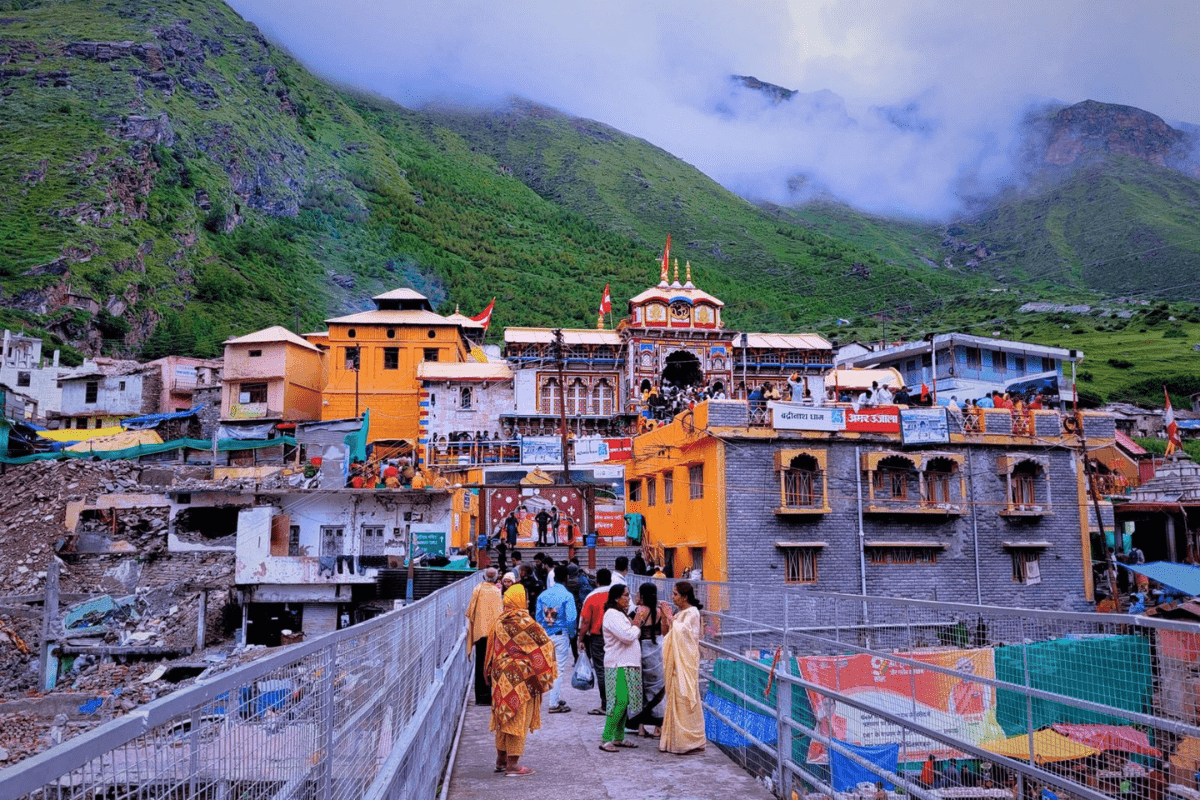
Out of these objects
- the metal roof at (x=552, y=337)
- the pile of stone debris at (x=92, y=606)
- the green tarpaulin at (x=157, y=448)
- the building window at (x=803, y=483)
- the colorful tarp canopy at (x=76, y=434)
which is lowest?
the pile of stone debris at (x=92, y=606)

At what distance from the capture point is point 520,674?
7898 mm

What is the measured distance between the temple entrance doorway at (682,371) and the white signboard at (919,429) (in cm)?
1604

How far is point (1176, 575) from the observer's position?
23.9m

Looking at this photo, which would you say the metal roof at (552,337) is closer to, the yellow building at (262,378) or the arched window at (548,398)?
the arched window at (548,398)

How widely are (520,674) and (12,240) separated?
78.0 metres

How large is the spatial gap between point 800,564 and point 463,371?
68.9 feet

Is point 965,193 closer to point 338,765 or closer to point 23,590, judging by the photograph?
point 23,590

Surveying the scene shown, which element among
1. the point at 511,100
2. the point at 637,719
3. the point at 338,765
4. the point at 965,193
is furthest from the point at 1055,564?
the point at 965,193

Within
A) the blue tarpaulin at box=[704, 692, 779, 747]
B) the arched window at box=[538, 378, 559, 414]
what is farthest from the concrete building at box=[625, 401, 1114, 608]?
the arched window at box=[538, 378, 559, 414]

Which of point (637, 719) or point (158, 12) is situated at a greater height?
point (158, 12)

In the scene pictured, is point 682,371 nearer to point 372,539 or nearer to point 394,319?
point 394,319

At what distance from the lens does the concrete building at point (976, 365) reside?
42688 millimetres

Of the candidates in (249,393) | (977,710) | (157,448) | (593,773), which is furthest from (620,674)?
(249,393)

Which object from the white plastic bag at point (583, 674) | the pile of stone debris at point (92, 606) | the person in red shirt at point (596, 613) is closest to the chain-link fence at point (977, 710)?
the person in red shirt at point (596, 613)
